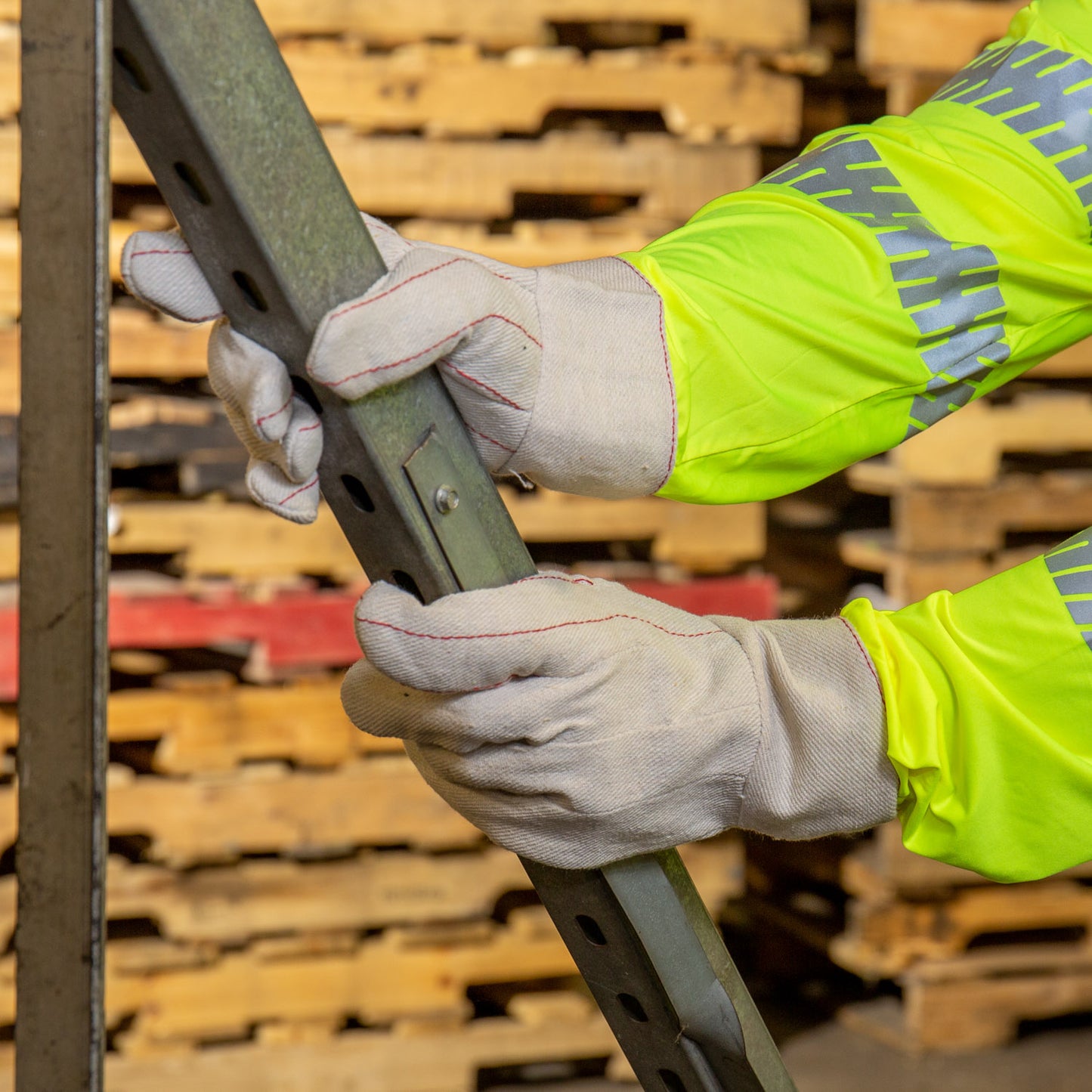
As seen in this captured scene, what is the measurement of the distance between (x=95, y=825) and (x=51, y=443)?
0.76 feet

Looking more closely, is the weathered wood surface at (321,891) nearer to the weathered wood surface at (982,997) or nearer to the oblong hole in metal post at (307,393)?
the weathered wood surface at (982,997)

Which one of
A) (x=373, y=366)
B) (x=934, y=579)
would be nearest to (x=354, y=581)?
(x=934, y=579)

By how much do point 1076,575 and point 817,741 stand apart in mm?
252

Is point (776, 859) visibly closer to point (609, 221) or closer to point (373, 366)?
point (609, 221)

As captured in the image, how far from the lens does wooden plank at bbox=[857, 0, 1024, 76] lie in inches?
114

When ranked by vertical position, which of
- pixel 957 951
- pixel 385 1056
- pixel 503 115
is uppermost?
pixel 503 115

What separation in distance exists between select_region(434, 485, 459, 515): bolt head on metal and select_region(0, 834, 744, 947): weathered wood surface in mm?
2045

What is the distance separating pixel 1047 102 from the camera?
1259 millimetres

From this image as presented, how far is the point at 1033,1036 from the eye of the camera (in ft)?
11.0

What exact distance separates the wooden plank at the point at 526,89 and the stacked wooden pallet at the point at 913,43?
20cm

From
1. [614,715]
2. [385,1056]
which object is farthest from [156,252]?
[385,1056]

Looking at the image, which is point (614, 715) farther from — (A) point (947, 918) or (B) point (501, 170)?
(A) point (947, 918)

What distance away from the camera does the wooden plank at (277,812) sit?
276 centimetres

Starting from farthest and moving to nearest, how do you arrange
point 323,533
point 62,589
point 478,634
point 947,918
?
point 947,918 → point 323,533 → point 478,634 → point 62,589
